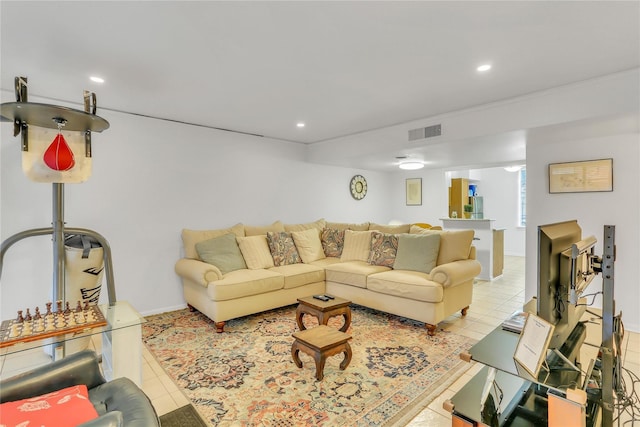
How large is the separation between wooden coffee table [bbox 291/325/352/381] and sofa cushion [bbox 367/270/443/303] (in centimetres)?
111

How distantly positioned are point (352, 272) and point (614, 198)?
2896 mm

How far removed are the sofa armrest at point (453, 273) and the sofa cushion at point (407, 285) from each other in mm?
70

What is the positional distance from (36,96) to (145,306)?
243cm

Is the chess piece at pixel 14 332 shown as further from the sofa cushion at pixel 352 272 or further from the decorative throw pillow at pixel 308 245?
the decorative throw pillow at pixel 308 245

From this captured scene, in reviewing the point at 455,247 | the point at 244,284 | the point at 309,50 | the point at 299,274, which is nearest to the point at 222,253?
the point at 244,284

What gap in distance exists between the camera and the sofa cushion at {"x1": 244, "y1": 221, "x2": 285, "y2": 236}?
4.35 m

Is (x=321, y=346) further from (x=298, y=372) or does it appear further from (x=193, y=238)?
(x=193, y=238)

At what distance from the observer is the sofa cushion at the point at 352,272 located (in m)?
3.65

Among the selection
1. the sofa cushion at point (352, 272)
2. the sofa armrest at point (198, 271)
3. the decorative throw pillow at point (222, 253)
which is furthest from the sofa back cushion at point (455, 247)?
the sofa armrest at point (198, 271)

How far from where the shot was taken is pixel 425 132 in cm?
380

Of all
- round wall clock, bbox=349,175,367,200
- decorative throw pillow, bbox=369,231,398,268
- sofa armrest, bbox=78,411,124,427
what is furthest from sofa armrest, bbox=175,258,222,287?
round wall clock, bbox=349,175,367,200

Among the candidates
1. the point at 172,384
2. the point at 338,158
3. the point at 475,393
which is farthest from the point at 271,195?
the point at 475,393

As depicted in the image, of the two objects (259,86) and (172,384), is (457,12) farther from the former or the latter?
(172,384)

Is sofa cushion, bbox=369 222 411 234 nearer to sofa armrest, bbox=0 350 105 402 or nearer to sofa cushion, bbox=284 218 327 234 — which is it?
sofa cushion, bbox=284 218 327 234
